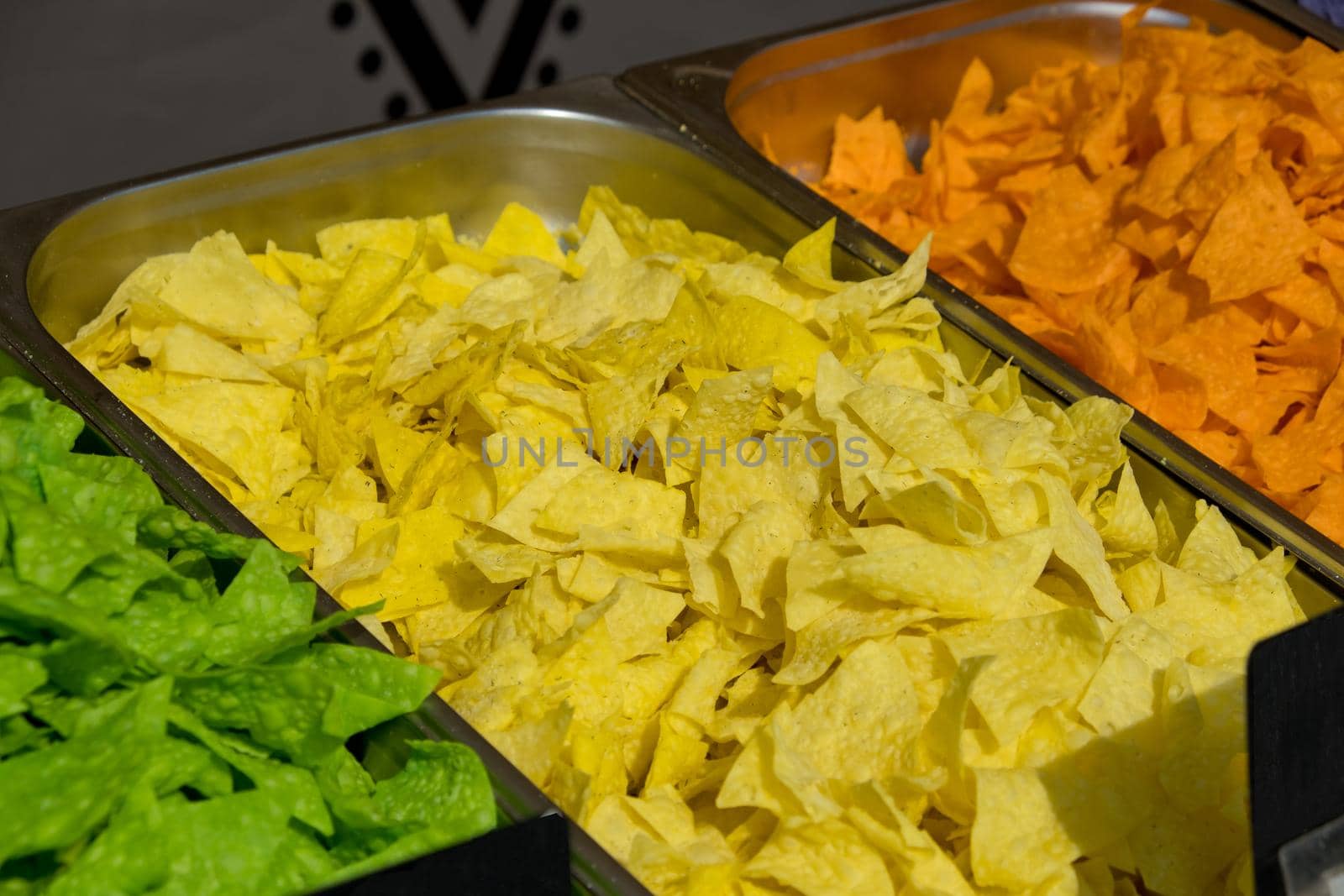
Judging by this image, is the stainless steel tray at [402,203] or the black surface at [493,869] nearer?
the black surface at [493,869]

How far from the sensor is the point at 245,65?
8.54 ft

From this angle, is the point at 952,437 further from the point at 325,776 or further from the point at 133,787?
the point at 133,787

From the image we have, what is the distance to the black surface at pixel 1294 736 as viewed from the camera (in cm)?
97

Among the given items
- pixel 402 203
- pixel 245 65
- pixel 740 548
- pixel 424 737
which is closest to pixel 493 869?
pixel 424 737

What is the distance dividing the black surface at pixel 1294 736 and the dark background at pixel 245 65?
6.03 feet

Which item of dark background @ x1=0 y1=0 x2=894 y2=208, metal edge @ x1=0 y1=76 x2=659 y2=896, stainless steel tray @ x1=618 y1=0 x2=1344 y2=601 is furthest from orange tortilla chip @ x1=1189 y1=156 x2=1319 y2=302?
dark background @ x1=0 y1=0 x2=894 y2=208

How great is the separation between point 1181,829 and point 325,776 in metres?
0.72

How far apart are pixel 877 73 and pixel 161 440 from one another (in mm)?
1444

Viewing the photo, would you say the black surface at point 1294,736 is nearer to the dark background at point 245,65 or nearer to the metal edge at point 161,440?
the metal edge at point 161,440

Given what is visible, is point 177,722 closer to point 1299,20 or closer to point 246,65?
point 246,65

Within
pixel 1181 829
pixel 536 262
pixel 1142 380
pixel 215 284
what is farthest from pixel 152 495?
pixel 1142 380

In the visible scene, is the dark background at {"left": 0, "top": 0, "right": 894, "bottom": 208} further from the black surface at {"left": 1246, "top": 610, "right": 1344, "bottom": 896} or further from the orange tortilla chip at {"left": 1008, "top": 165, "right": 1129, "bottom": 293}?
the black surface at {"left": 1246, "top": 610, "right": 1344, "bottom": 896}

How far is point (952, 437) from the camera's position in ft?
4.66

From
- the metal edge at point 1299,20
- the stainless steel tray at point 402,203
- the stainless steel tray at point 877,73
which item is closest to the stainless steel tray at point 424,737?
the stainless steel tray at point 402,203
